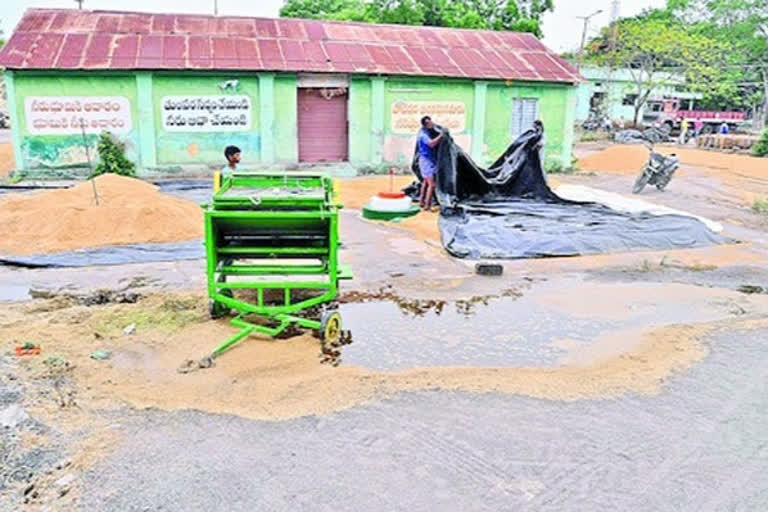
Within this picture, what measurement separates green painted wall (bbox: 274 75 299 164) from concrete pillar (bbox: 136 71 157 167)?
10.2 ft

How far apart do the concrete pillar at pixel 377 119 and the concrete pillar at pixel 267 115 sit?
275 centimetres

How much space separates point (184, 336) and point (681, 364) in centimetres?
437

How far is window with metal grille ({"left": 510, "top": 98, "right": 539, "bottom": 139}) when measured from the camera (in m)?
19.1

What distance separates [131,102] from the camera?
1582cm

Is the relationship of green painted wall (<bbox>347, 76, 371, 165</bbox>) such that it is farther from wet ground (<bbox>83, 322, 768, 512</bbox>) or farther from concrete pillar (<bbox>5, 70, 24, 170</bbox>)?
wet ground (<bbox>83, 322, 768, 512</bbox>)

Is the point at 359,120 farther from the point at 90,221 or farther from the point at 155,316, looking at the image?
the point at 155,316

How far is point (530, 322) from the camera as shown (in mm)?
6570

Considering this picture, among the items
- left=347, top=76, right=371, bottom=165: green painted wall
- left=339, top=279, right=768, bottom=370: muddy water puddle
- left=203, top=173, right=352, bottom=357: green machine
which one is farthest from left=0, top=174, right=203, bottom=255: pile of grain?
left=347, top=76, right=371, bottom=165: green painted wall

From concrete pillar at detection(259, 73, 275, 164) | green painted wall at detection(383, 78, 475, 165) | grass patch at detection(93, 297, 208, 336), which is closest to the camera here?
grass patch at detection(93, 297, 208, 336)

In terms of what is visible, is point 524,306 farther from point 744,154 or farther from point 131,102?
point 744,154

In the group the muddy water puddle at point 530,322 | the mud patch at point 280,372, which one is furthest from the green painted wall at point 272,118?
the mud patch at point 280,372

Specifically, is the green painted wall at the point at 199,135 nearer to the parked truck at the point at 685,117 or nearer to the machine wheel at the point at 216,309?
the machine wheel at the point at 216,309

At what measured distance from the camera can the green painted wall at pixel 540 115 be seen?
18.9m

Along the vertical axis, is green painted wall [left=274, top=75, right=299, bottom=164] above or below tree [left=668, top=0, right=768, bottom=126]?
below
